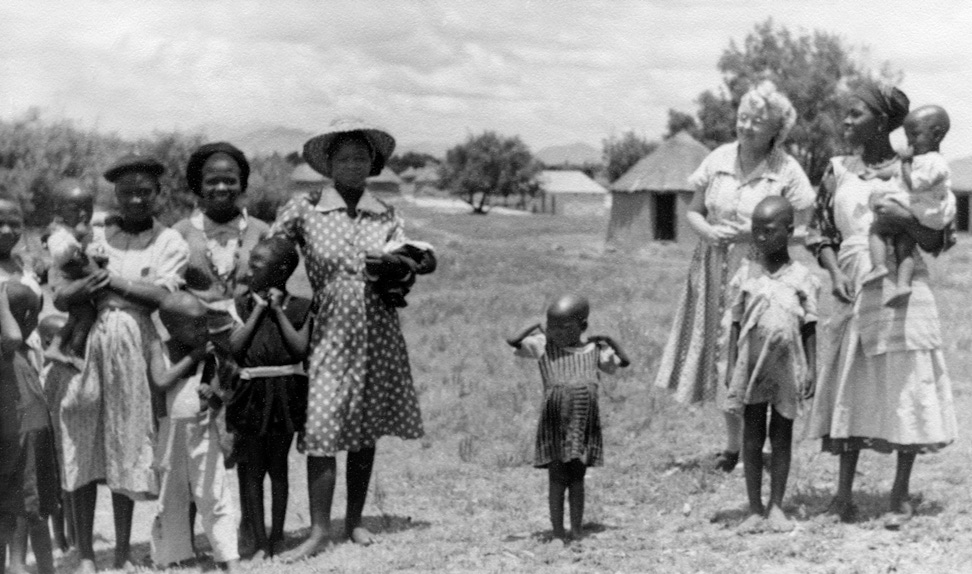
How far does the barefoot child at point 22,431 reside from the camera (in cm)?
441

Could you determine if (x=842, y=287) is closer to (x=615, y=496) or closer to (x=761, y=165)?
(x=761, y=165)

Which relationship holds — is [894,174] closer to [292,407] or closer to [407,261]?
[407,261]

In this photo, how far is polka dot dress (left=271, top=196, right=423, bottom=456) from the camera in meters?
5.11

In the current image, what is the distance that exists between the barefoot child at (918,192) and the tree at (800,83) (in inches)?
1758

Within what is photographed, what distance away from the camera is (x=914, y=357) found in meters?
5.08

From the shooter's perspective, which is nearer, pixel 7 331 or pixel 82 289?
pixel 7 331

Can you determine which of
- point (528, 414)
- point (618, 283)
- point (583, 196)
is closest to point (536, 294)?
point (618, 283)

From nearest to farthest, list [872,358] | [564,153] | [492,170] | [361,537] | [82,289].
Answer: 1. [82,289]
2. [872,358]
3. [361,537]
4. [492,170]
5. [564,153]

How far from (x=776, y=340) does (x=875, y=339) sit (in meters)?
0.56

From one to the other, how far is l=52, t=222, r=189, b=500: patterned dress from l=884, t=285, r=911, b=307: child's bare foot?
3.40 meters

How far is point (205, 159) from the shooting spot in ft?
17.2

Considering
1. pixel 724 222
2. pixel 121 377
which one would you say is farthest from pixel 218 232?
pixel 724 222

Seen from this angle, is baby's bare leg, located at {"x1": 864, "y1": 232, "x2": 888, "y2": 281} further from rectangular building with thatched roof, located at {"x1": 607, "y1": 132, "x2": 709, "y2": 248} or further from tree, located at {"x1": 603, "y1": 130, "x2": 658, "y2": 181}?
tree, located at {"x1": 603, "y1": 130, "x2": 658, "y2": 181}

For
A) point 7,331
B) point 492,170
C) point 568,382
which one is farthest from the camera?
point 492,170
